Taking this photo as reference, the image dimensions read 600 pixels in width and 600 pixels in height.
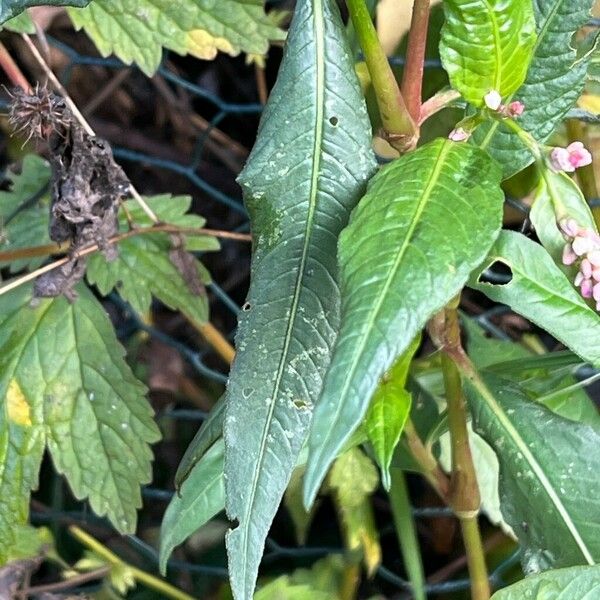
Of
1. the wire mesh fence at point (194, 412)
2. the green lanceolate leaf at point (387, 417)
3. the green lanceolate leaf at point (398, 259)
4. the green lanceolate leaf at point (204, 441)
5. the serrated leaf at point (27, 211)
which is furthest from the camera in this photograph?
the wire mesh fence at point (194, 412)

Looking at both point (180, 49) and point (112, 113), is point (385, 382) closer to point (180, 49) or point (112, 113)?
point (180, 49)

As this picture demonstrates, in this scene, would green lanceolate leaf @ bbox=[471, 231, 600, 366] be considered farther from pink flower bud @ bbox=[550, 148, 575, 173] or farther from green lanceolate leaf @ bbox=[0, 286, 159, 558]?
green lanceolate leaf @ bbox=[0, 286, 159, 558]

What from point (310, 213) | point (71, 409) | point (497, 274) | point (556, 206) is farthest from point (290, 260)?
point (497, 274)

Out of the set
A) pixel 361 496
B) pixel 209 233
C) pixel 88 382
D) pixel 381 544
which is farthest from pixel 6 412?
pixel 381 544

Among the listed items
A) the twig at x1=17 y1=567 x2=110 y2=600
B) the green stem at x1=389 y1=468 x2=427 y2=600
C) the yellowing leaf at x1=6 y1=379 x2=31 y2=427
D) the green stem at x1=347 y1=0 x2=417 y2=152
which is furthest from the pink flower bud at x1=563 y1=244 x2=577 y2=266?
the twig at x1=17 y1=567 x2=110 y2=600

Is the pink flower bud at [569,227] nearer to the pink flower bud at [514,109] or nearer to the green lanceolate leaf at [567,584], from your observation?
the pink flower bud at [514,109]

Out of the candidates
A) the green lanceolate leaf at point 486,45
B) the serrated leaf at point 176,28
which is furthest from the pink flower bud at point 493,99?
the serrated leaf at point 176,28
